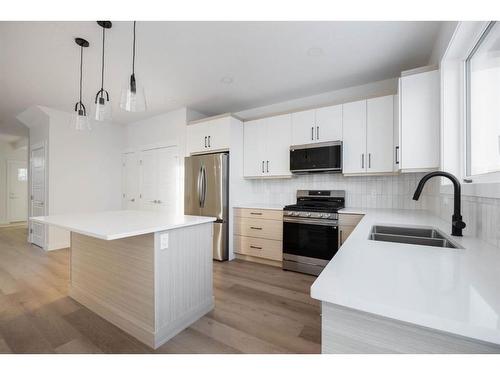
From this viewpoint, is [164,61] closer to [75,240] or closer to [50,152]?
[75,240]

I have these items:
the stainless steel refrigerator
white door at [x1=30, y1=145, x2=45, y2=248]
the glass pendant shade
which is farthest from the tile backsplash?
white door at [x1=30, y1=145, x2=45, y2=248]

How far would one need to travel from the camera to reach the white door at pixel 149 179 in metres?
4.51

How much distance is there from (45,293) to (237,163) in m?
2.78

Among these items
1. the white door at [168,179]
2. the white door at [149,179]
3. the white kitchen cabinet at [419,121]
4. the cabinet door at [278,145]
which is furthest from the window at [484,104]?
the white door at [149,179]

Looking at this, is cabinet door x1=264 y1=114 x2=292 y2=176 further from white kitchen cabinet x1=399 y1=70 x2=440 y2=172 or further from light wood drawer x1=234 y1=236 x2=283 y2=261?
white kitchen cabinet x1=399 y1=70 x2=440 y2=172

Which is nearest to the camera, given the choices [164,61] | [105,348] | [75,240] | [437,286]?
[437,286]

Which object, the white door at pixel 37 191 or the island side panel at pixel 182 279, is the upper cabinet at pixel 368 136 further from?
the white door at pixel 37 191

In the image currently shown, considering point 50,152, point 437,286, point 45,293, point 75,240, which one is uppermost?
point 50,152

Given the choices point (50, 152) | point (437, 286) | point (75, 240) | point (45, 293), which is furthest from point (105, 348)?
point (50, 152)

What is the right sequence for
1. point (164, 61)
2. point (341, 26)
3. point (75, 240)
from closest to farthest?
point (341, 26), point (75, 240), point (164, 61)

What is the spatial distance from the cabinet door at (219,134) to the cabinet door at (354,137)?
5.46 feet

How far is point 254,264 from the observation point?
3.38 metres

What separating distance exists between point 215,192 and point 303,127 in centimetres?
160
